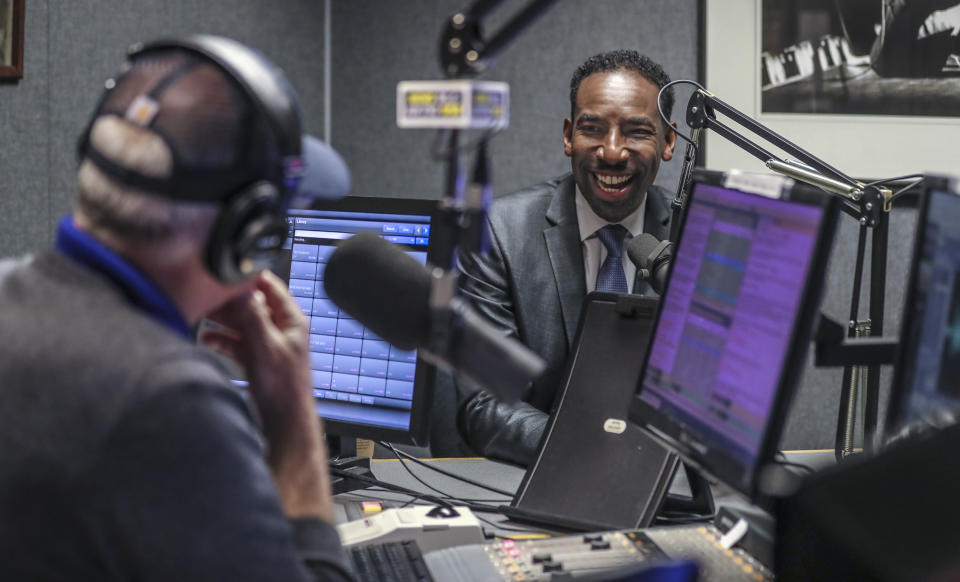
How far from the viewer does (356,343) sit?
1.53m

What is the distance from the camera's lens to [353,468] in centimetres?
161

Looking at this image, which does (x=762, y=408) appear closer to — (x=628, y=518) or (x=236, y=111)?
(x=628, y=518)

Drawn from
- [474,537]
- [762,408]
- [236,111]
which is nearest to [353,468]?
[474,537]

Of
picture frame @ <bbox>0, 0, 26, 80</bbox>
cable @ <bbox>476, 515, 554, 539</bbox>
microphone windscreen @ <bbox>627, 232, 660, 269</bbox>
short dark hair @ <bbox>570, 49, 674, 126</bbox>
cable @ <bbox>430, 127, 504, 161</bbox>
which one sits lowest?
cable @ <bbox>476, 515, 554, 539</bbox>

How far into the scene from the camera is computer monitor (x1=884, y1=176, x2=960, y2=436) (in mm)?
855

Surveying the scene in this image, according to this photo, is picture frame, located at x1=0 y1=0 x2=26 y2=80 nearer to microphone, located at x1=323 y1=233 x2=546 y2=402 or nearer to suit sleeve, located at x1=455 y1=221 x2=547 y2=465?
suit sleeve, located at x1=455 y1=221 x2=547 y2=465

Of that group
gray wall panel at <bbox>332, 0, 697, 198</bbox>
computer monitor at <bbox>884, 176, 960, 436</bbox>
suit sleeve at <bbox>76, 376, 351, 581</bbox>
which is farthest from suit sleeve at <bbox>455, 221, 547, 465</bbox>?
gray wall panel at <bbox>332, 0, 697, 198</bbox>

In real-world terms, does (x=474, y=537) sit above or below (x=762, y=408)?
below

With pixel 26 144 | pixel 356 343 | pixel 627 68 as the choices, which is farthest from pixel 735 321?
pixel 26 144

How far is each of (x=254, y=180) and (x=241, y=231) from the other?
0.04m

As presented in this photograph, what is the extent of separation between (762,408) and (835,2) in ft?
7.72

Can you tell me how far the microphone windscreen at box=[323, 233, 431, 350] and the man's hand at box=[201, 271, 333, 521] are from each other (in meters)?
0.08

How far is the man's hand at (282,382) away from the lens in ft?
2.88

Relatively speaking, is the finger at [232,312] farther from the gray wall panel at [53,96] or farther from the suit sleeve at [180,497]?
the gray wall panel at [53,96]
